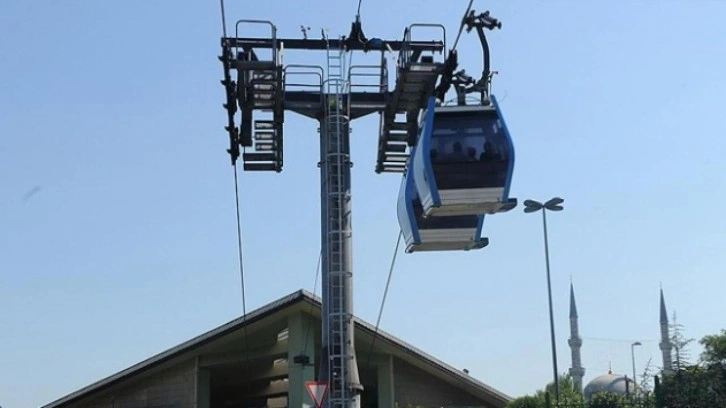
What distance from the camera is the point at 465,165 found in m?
16.6

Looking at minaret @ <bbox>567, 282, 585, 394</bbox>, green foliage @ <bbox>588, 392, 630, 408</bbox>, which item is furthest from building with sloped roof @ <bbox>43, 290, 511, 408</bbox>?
minaret @ <bbox>567, 282, 585, 394</bbox>

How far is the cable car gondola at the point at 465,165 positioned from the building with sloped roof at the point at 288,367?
23387mm

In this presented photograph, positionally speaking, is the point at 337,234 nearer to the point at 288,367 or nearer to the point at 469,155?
the point at 469,155

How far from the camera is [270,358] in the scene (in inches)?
1831

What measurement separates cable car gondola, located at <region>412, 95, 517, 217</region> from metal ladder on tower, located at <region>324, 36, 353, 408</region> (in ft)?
14.7

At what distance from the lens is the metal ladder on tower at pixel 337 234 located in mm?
20984

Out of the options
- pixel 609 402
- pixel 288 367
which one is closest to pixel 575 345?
pixel 288 367

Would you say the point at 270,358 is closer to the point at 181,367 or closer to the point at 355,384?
the point at 181,367

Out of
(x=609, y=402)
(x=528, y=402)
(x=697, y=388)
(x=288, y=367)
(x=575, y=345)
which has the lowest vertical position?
(x=697, y=388)

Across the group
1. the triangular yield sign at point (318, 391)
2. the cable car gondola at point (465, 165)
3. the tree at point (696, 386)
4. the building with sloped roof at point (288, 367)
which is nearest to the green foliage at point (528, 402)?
the building with sloped roof at point (288, 367)

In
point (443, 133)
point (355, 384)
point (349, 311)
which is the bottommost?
point (355, 384)

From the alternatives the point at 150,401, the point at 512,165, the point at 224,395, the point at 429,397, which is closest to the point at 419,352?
the point at 429,397

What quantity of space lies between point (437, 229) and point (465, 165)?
97.1 inches

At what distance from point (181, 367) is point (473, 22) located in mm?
29823
